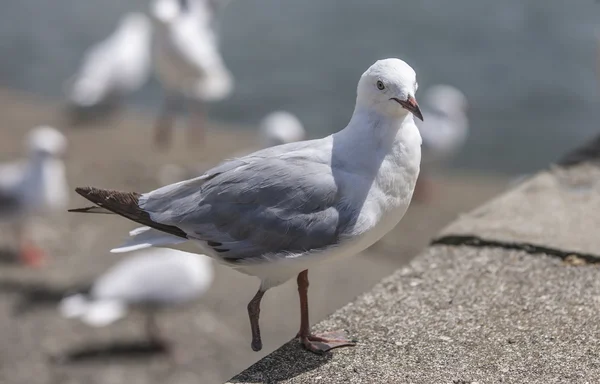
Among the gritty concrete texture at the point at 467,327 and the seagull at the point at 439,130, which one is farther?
the seagull at the point at 439,130

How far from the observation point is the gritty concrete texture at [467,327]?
2762 mm

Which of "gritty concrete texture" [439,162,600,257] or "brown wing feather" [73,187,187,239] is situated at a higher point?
"brown wing feather" [73,187,187,239]

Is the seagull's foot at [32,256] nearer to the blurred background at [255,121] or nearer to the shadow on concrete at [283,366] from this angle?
the blurred background at [255,121]

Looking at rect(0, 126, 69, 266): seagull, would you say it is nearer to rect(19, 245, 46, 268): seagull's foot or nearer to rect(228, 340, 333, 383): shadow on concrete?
rect(19, 245, 46, 268): seagull's foot

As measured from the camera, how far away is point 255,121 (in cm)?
1119

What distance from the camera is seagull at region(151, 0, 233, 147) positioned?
9633 millimetres

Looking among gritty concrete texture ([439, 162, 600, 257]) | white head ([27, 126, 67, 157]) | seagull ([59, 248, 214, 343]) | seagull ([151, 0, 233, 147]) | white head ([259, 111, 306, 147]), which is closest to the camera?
A: gritty concrete texture ([439, 162, 600, 257])

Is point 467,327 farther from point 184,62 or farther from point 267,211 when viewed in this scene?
point 184,62

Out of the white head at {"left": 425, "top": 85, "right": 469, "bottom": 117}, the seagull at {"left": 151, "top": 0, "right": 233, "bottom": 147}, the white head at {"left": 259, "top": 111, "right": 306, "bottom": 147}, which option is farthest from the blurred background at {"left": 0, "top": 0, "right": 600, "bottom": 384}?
the white head at {"left": 259, "top": 111, "right": 306, "bottom": 147}

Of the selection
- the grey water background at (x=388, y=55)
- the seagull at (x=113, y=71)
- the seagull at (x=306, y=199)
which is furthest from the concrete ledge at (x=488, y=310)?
the seagull at (x=113, y=71)

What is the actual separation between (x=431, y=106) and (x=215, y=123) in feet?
9.90

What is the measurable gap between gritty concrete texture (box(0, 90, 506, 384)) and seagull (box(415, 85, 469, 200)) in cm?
72

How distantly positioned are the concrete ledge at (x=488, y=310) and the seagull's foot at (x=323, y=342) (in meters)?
0.03

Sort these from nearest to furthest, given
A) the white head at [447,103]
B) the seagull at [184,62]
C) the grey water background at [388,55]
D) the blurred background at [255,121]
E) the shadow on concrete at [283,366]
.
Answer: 1. the shadow on concrete at [283,366]
2. the blurred background at [255,121]
3. the white head at [447,103]
4. the seagull at [184,62]
5. the grey water background at [388,55]
